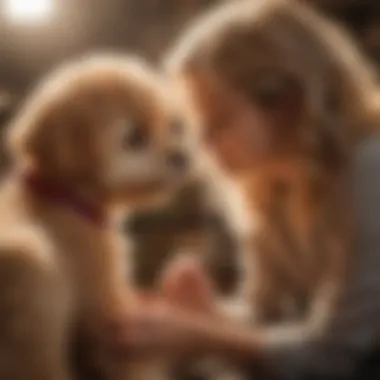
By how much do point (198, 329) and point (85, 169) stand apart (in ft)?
0.57

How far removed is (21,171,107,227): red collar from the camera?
0.77 m

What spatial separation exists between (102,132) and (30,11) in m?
0.17

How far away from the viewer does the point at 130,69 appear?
798 millimetres

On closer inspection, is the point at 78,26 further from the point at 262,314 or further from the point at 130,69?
the point at 262,314

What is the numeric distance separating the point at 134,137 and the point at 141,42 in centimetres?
11

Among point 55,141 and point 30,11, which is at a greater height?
point 30,11

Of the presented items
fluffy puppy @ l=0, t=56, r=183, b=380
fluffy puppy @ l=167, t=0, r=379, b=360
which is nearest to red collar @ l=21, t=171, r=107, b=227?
fluffy puppy @ l=0, t=56, r=183, b=380

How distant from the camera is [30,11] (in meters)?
0.86

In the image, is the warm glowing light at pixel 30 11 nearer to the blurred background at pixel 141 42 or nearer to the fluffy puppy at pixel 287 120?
the blurred background at pixel 141 42

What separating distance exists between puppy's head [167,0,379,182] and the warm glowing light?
133mm

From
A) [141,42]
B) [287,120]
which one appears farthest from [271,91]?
[141,42]

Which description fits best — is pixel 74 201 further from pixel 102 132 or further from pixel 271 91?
pixel 271 91

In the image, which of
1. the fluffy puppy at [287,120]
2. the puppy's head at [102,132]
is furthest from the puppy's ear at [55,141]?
the fluffy puppy at [287,120]

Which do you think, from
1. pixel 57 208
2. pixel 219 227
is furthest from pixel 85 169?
pixel 219 227
